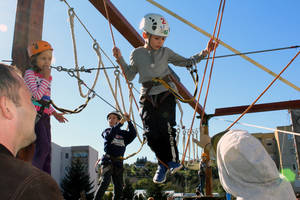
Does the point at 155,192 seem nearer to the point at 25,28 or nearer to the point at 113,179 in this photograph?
the point at 113,179

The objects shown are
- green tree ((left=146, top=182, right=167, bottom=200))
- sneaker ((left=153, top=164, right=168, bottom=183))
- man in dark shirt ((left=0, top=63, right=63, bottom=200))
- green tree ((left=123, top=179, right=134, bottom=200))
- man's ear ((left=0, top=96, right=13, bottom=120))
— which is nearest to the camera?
man in dark shirt ((left=0, top=63, right=63, bottom=200))

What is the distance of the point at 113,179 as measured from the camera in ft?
15.7

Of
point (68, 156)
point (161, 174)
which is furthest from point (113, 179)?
point (68, 156)

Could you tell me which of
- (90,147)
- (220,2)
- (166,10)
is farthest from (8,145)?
(90,147)

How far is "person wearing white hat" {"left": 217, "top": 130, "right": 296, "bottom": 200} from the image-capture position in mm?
1721

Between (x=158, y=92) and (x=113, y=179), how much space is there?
2.02 metres

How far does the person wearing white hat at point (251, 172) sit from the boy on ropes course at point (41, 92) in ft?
5.89

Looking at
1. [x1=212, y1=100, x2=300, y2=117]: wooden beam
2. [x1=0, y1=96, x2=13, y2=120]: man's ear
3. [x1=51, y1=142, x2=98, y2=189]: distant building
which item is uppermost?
[x1=212, y1=100, x2=300, y2=117]: wooden beam

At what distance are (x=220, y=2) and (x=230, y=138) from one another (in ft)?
7.95

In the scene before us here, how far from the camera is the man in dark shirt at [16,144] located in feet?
2.94

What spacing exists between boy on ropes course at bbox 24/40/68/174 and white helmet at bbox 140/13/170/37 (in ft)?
3.57

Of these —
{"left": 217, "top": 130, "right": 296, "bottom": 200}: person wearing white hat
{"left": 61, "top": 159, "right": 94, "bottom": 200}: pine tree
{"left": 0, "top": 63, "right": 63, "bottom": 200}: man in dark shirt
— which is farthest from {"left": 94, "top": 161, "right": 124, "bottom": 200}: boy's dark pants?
{"left": 61, "top": 159, "right": 94, "bottom": 200}: pine tree

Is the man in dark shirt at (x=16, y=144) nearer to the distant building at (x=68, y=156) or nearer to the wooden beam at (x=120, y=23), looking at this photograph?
the wooden beam at (x=120, y=23)

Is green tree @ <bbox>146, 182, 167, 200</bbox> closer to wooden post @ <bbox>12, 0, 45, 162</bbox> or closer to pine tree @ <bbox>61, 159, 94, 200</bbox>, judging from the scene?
pine tree @ <bbox>61, 159, 94, 200</bbox>
